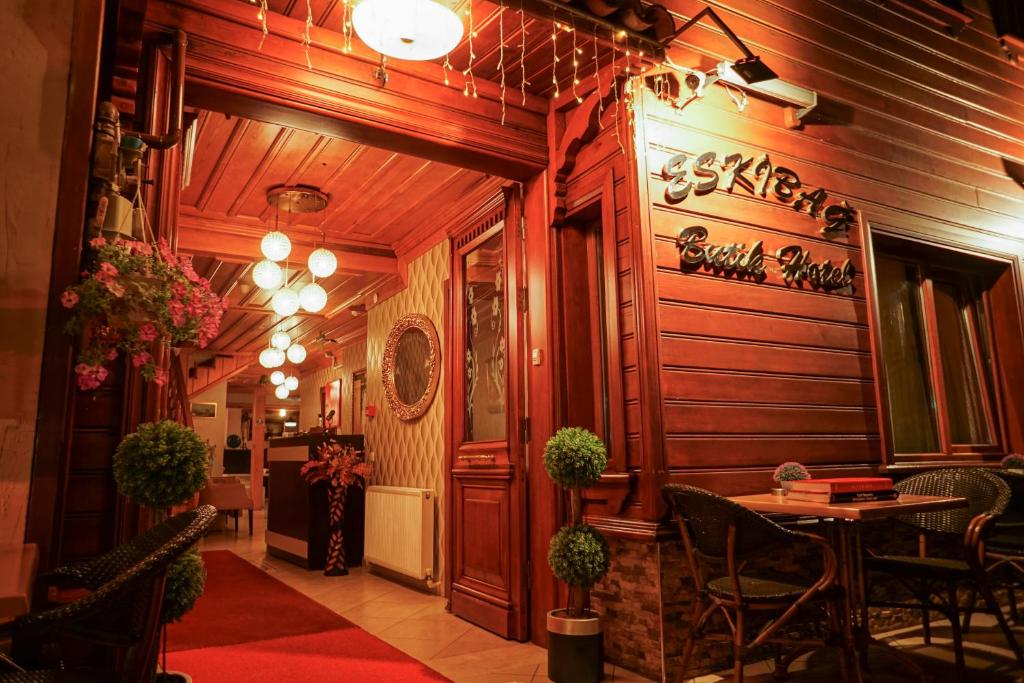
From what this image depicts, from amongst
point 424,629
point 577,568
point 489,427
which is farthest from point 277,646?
point 577,568

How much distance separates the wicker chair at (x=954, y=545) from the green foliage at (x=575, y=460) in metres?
1.38

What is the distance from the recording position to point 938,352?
15.7ft

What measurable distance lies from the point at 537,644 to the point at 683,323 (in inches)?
79.1

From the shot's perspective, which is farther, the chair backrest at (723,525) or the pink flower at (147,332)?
the chair backrest at (723,525)

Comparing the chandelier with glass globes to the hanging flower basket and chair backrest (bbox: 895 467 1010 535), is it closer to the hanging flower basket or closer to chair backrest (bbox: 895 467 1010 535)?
the hanging flower basket

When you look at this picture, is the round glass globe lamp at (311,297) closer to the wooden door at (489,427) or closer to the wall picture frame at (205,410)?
the wooden door at (489,427)

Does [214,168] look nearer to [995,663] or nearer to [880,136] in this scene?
[880,136]

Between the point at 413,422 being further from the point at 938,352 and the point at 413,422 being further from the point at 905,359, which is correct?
the point at 938,352

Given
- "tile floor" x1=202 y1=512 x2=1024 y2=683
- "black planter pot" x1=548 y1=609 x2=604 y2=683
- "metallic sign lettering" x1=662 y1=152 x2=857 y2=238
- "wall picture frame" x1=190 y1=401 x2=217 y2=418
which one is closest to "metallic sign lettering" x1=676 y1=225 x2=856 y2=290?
"metallic sign lettering" x1=662 y1=152 x2=857 y2=238

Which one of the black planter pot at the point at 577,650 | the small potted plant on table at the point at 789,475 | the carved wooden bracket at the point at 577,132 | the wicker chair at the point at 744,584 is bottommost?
the black planter pot at the point at 577,650

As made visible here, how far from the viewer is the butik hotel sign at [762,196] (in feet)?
11.9

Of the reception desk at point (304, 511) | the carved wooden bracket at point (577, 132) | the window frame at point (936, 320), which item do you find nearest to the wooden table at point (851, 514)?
the window frame at point (936, 320)

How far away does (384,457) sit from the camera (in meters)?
7.12

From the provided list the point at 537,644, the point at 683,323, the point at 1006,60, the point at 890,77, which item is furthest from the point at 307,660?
the point at 1006,60
